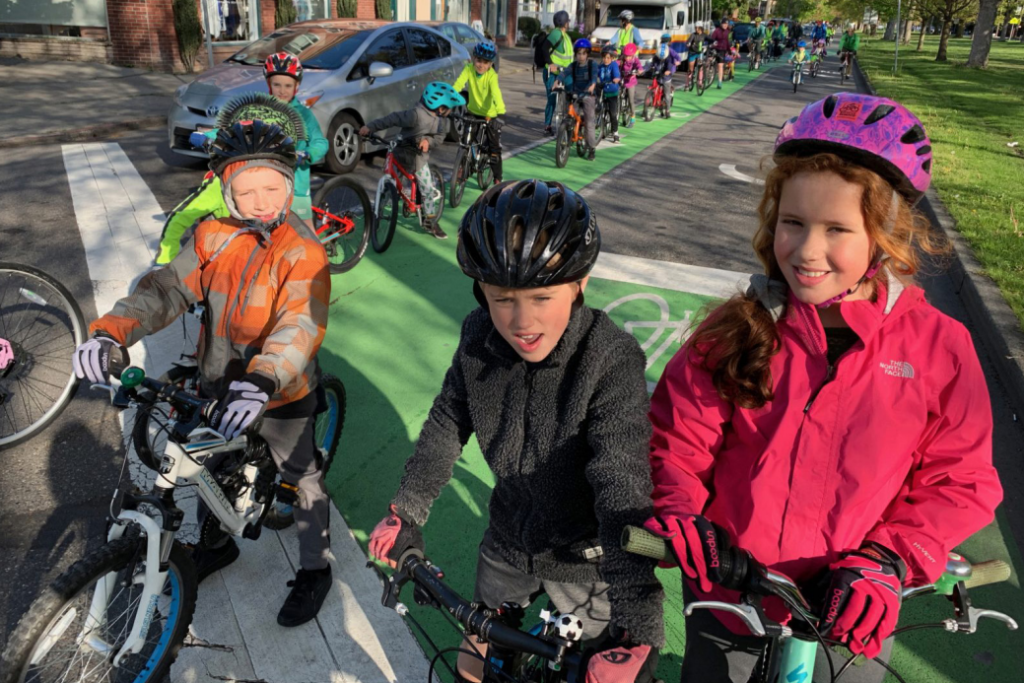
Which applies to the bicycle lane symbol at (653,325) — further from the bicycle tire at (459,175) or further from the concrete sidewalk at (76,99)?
the concrete sidewalk at (76,99)

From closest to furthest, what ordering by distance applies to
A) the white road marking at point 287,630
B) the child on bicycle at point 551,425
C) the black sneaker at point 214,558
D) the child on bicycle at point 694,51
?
the child on bicycle at point 551,425 → the white road marking at point 287,630 → the black sneaker at point 214,558 → the child on bicycle at point 694,51

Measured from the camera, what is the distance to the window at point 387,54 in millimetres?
10883

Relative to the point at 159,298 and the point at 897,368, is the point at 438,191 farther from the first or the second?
the point at 897,368

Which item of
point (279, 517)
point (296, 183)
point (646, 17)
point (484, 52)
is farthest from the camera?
point (646, 17)

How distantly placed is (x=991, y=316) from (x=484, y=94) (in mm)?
6082

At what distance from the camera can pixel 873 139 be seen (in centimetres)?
178

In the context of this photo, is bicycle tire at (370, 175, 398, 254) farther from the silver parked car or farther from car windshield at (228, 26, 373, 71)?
car windshield at (228, 26, 373, 71)

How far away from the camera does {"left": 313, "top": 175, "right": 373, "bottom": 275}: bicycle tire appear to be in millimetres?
6820

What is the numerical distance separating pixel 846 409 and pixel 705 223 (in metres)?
7.94

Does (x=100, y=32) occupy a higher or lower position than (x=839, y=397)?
higher

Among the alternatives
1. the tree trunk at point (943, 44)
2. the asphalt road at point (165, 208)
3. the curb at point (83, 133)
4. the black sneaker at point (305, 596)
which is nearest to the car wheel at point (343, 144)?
the asphalt road at point (165, 208)

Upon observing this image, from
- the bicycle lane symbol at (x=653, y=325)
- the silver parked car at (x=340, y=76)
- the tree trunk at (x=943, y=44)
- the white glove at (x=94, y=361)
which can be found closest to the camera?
the white glove at (x=94, y=361)

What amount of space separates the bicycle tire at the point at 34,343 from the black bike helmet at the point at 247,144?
188 cm

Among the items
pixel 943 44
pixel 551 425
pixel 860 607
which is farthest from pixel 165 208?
pixel 943 44
